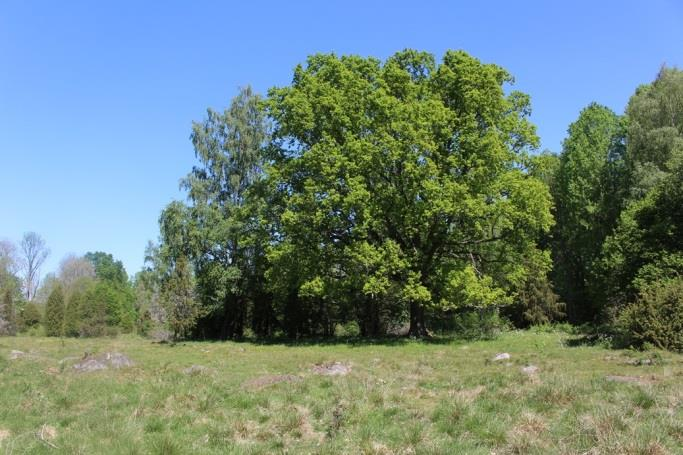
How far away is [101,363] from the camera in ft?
62.4

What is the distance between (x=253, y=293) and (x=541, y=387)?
109ft

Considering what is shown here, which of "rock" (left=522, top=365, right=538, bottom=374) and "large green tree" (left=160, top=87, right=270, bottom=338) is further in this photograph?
"large green tree" (left=160, top=87, right=270, bottom=338)

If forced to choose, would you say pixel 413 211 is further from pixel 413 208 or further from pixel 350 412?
pixel 350 412

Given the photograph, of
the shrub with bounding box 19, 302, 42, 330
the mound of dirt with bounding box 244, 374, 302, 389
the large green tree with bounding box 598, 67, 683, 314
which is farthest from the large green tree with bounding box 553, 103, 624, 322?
the shrub with bounding box 19, 302, 42, 330

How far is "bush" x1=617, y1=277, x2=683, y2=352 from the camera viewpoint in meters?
20.3

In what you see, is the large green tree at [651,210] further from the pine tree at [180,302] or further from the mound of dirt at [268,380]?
the pine tree at [180,302]

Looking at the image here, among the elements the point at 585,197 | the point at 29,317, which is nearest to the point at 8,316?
the point at 29,317

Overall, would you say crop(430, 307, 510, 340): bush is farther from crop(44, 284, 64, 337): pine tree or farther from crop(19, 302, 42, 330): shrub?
crop(19, 302, 42, 330): shrub

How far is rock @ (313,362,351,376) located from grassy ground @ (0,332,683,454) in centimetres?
37

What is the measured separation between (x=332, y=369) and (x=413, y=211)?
1468 centimetres

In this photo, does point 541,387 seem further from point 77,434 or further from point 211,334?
point 211,334

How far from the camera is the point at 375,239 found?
3244 centimetres

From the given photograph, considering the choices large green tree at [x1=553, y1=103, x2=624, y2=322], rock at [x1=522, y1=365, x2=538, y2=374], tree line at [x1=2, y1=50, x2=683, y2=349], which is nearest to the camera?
rock at [x1=522, y1=365, x2=538, y2=374]

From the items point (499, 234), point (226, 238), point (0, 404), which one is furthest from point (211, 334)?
point (0, 404)
